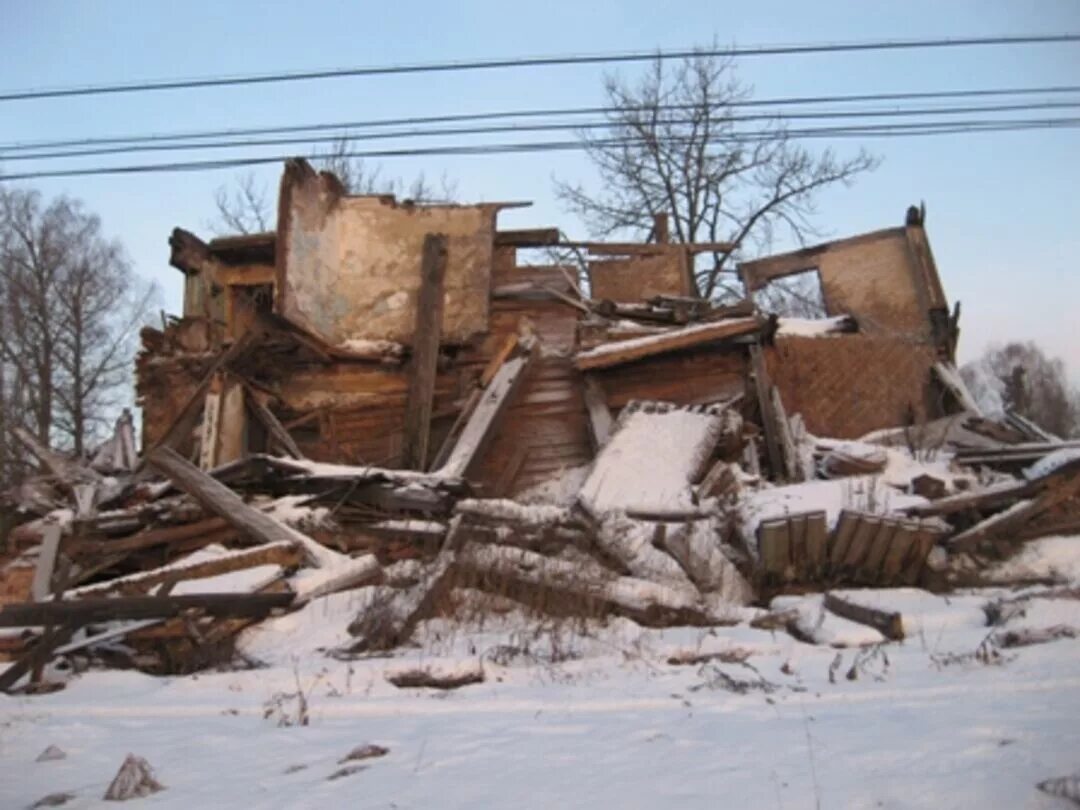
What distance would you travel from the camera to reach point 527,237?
13891 millimetres

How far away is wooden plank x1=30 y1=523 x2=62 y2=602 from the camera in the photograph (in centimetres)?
791

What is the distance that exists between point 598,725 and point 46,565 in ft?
22.4

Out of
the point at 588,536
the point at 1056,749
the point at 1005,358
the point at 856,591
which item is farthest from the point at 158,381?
the point at 1005,358

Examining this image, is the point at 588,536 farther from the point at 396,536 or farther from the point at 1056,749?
the point at 1056,749

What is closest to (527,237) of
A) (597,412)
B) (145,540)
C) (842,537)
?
(597,412)

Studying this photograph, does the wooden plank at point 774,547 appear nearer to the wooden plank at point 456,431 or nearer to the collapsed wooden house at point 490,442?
the collapsed wooden house at point 490,442

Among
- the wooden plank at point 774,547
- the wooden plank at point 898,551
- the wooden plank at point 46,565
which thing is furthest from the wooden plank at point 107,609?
the wooden plank at point 898,551

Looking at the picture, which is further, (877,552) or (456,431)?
(456,431)

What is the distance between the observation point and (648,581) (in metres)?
6.98

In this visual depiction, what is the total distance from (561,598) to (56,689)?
342 centimetres

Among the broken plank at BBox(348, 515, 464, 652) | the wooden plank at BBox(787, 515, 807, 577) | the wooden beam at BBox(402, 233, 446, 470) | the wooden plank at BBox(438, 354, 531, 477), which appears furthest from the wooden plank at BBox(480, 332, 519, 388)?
the wooden plank at BBox(787, 515, 807, 577)

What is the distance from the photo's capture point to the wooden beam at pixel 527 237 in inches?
543

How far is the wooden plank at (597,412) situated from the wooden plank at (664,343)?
1.17 ft

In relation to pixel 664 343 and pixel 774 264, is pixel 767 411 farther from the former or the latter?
pixel 774 264
